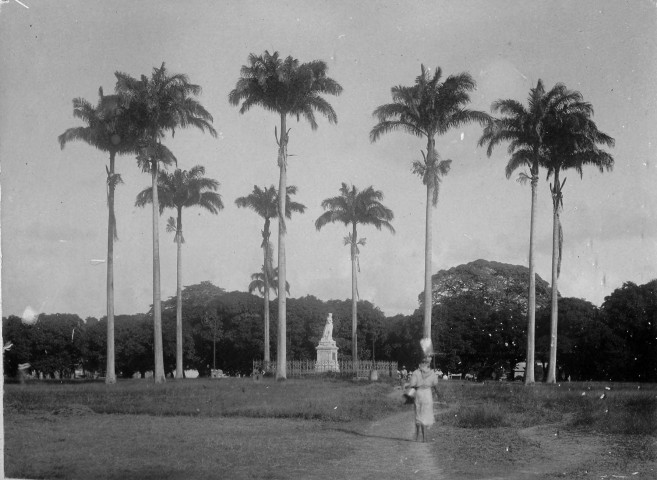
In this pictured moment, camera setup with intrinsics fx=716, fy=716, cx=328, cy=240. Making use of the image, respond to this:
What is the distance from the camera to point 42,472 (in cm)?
874

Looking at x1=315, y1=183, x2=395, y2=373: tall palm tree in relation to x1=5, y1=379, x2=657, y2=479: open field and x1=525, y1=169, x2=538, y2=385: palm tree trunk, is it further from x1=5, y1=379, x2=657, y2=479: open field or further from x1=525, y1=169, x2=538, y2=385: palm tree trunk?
x1=5, y1=379, x2=657, y2=479: open field

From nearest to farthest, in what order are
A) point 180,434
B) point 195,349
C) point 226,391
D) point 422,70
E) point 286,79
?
point 180,434 → point 226,391 → point 422,70 → point 286,79 → point 195,349

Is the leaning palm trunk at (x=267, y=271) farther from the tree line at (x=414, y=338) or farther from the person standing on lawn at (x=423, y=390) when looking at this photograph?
the person standing on lawn at (x=423, y=390)

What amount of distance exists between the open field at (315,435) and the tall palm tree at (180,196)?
9527mm

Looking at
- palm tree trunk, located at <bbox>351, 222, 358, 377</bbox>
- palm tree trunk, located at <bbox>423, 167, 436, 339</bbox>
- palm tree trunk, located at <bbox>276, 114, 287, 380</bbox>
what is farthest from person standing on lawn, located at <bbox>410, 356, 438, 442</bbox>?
palm tree trunk, located at <bbox>351, 222, 358, 377</bbox>

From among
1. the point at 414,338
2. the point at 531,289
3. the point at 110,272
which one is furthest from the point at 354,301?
the point at 110,272

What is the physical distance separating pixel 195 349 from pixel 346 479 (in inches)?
935

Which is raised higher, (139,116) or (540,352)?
(139,116)

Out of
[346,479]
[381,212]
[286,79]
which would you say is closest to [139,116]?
[286,79]

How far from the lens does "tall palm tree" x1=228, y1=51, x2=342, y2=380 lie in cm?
2622

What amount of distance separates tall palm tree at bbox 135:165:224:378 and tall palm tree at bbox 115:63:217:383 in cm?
122

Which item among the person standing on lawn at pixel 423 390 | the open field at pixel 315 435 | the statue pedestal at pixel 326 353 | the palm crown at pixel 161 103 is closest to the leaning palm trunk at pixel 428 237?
the open field at pixel 315 435

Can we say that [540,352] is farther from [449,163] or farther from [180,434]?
[180,434]

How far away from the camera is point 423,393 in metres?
10.8
